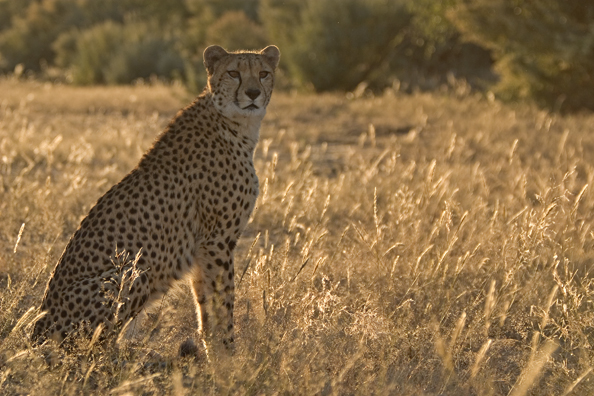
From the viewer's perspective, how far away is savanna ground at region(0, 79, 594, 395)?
7.95 feet

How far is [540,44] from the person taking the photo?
8672mm

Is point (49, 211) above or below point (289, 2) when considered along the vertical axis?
below

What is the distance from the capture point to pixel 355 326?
2.60 m

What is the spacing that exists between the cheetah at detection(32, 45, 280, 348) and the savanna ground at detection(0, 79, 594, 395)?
125mm

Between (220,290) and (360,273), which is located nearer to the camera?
(220,290)

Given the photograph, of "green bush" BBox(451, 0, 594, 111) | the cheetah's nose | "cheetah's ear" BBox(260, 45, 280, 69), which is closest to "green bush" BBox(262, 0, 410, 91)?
"green bush" BBox(451, 0, 594, 111)

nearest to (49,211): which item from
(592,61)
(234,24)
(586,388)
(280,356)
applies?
(280,356)

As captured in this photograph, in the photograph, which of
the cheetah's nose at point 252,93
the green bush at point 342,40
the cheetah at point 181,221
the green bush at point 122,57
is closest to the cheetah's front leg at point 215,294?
the cheetah at point 181,221

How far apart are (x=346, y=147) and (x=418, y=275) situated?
14.4 ft

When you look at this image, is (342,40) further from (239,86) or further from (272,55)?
(239,86)

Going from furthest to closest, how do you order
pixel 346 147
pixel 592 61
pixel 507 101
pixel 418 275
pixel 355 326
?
pixel 507 101 → pixel 592 61 → pixel 346 147 → pixel 418 275 → pixel 355 326

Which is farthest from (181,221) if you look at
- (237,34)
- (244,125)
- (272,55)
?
(237,34)

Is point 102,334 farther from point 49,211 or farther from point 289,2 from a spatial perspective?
point 289,2

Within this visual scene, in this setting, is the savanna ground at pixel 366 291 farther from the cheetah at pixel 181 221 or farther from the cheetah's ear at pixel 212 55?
the cheetah's ear at pixel 212 55
